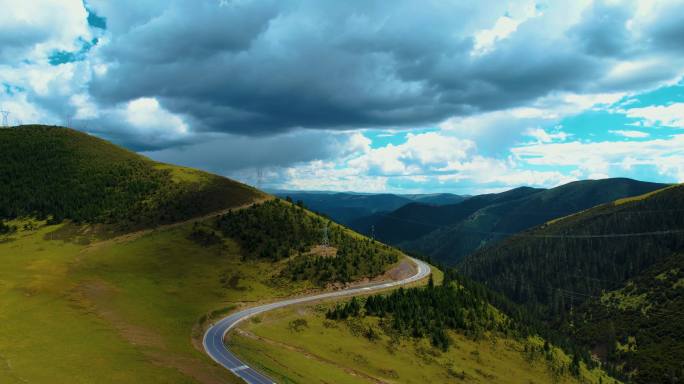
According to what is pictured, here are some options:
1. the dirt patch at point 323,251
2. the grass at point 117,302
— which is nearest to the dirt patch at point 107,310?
the grass at point 117,302

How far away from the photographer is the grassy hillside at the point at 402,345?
87.8m

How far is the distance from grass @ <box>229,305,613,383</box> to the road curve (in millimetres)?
2659

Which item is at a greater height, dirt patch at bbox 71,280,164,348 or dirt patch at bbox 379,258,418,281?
dirt patch at bbox 71,280,164,348

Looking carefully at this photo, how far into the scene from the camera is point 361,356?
98500mm

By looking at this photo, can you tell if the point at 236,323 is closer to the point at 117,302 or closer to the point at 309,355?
the point at 309,355

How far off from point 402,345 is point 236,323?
43.2 metres

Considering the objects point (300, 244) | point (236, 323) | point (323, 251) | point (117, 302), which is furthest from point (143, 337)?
point (300, 244)

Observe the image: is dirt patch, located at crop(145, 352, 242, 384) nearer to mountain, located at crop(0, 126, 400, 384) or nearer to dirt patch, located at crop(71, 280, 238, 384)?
dirt patch, located at crop(71, 280, 238, 384)

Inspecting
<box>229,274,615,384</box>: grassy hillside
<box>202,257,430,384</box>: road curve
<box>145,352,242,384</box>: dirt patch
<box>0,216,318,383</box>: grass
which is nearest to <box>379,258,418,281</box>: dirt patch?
<box>202,257,430,384</box>: road curve

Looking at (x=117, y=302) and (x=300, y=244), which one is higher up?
(x=300, y=244)

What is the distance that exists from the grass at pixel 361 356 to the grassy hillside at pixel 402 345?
21cm

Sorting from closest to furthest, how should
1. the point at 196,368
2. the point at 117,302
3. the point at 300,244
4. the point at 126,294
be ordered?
the point at 196,368 < the point at 117,302 < the point at 126,294 < the point at 300,244

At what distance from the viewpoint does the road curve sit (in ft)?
232

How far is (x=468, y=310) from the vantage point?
143625 mm
